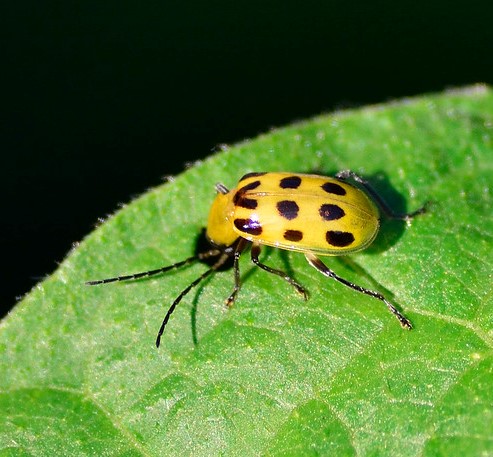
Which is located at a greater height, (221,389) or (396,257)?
(396,257)

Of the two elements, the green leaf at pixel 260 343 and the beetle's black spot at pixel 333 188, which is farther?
the beetle's black spot at pixel 333 188

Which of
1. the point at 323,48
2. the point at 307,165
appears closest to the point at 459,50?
the point at 323,48

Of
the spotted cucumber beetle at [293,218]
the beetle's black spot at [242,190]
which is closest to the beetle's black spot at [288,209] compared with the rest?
the spotted cucumber beetle at [293,218]

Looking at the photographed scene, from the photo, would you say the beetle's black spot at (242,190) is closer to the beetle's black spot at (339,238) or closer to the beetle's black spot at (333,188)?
the beetle's black spot at (333,188)

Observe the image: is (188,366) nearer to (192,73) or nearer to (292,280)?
(292,280)

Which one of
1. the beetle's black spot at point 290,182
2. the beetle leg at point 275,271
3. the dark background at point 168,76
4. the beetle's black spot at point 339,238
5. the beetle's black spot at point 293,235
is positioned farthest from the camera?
the dark background at point 168,76

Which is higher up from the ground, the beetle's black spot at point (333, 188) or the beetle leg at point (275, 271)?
the beetle's black spot at point (333, 188)

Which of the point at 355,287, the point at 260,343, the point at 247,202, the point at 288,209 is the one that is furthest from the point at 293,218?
the point at 260,343

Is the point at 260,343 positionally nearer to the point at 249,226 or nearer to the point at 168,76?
the point at 249,226
